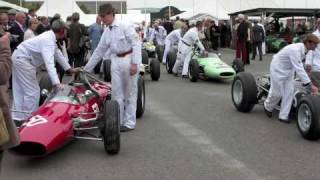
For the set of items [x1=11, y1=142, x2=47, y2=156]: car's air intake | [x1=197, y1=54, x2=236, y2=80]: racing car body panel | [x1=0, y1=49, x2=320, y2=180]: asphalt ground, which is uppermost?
[x1=197, y1=54, x2=236, y2=80]: racing car body panel

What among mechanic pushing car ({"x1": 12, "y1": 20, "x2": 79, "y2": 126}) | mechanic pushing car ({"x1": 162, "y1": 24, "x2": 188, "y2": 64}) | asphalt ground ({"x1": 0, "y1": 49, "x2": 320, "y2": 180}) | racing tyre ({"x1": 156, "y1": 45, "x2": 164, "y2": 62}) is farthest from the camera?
racing tyre ({"x1": 156, "y1": 45, "x2": 164, "y2": 62})

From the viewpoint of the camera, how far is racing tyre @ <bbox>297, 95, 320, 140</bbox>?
765 cm

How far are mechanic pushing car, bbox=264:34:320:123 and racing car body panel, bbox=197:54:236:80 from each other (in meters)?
5.22

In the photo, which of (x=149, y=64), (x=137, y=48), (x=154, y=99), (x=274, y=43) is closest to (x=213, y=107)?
(x=154, y=99)

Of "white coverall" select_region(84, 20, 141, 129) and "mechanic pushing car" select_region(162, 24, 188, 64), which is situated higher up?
"mechanic pushing car" select_region(162, 24, 188, 64)

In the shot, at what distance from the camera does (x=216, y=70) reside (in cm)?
1491

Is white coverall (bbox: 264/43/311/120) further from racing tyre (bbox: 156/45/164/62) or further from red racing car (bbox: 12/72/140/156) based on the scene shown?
racing tyre (bbox: 156/45/164/62)

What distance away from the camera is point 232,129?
8852 mm

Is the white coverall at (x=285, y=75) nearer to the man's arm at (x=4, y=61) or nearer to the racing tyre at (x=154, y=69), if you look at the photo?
the man's arm at (x=4, y=61)

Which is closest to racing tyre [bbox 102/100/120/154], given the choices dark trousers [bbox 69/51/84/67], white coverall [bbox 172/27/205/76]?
white coverall [bbox 172/27/205/76]

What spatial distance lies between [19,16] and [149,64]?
4.03m

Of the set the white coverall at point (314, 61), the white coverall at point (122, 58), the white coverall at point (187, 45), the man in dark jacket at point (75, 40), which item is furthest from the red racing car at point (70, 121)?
the man in dark jacket at point (75, 40)

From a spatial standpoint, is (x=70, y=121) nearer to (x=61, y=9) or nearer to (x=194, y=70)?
(x=194, y=70)

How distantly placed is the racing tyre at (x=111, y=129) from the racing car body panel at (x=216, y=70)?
26.4ft
